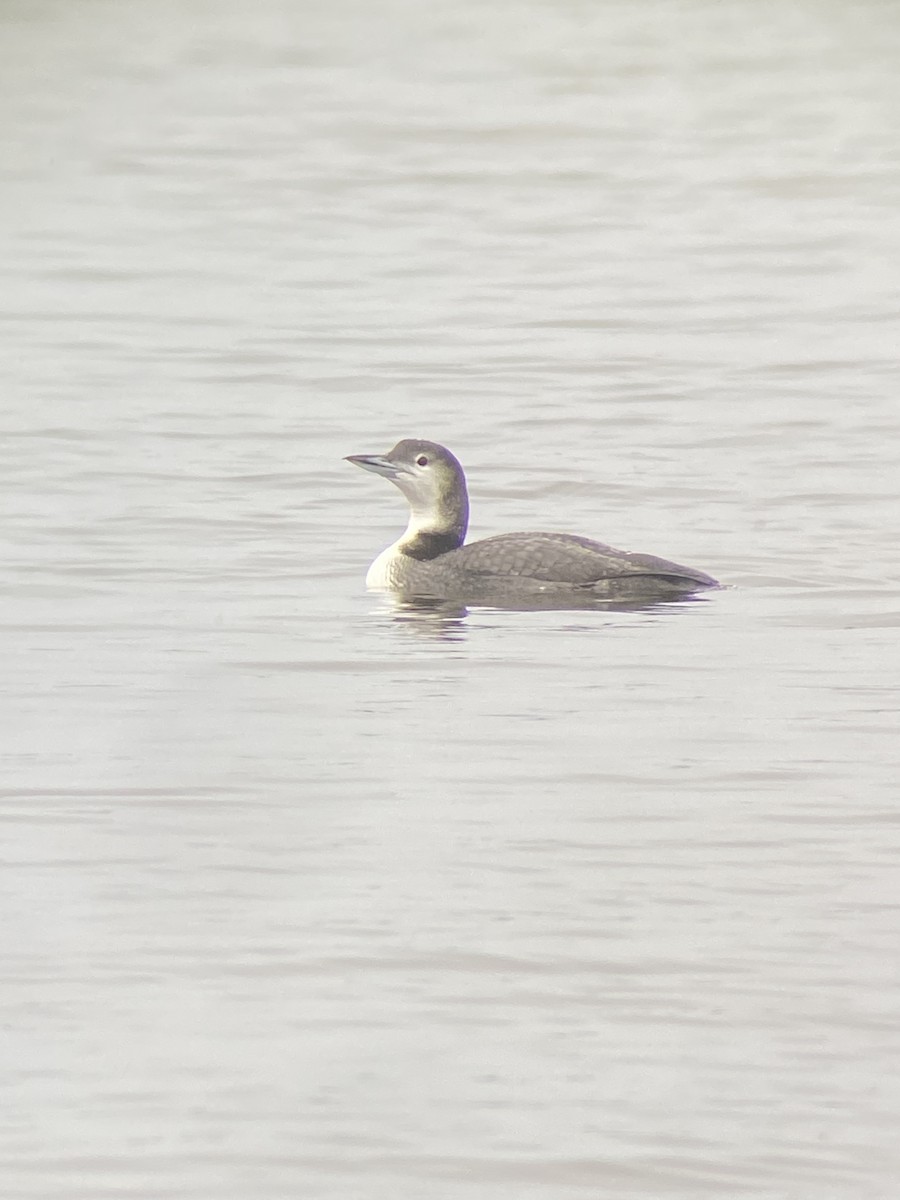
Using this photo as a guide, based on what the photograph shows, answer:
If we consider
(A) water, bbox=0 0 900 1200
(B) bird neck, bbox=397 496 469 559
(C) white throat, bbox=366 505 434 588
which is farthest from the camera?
(B) bird neck, bbox=397 496 469 559

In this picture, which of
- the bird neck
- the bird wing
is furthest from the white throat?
the bird wing

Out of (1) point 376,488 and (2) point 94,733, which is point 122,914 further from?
(1) point 376,488

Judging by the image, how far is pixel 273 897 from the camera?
578 cm

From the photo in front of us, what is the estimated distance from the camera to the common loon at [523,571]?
10375mm

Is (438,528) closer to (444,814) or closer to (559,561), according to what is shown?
(559,561)

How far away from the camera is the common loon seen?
10375 mm

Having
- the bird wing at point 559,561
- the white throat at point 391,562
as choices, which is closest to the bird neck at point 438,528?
the white throat at point 391,562

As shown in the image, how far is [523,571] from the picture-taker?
10523 millimetres

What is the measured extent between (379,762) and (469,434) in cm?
835

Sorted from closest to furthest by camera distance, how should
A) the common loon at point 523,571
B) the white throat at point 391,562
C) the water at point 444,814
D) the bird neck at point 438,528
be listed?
the water at point 444,814, the common loon at point 523,571, the white throat at point 391,562, the bird neck at point 438,528

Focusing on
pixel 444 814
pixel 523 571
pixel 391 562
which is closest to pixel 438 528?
pixel 391 562

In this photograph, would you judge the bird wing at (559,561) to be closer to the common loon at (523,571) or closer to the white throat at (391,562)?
the common loon at (523,571)

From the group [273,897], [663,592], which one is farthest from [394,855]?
[663,592]

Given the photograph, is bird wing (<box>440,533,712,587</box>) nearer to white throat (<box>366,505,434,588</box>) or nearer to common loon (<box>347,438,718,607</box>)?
common loon (<box>347,438,718,607</box>)
